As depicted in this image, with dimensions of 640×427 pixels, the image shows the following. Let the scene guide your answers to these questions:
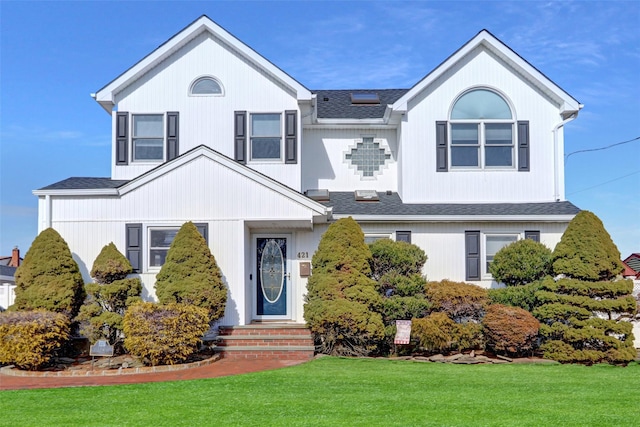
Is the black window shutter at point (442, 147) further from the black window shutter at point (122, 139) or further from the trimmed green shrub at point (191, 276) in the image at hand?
the black window shutter at point (122, 139)

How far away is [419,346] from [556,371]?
327cm

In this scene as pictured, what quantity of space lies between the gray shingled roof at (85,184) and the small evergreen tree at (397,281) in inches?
268

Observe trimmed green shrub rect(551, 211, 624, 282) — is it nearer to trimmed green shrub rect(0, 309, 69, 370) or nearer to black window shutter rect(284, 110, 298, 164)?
black window shutter rect(284, 110, 298, 164)

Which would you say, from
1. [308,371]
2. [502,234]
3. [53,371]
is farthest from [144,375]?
[502,234]

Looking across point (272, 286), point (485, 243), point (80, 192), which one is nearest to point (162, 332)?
point (272, 286)

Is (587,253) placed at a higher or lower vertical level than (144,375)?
higher

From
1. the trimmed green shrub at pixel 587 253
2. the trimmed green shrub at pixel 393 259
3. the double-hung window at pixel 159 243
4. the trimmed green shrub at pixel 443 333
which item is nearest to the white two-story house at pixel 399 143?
the trimmed green shrub at pixel 393 259

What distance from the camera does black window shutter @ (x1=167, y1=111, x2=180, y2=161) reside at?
17.5 metres

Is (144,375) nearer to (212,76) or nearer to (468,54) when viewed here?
(212,76)

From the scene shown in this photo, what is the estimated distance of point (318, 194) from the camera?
1794 cm

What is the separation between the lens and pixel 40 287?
47.3 feet

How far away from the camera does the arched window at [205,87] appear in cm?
1769

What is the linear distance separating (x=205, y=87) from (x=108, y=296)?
6.43m

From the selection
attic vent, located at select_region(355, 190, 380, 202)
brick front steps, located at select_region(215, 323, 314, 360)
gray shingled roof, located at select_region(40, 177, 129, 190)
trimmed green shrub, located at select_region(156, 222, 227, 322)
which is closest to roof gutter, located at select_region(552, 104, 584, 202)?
attic vent, located at select_region(355, 190, 380, 202)
